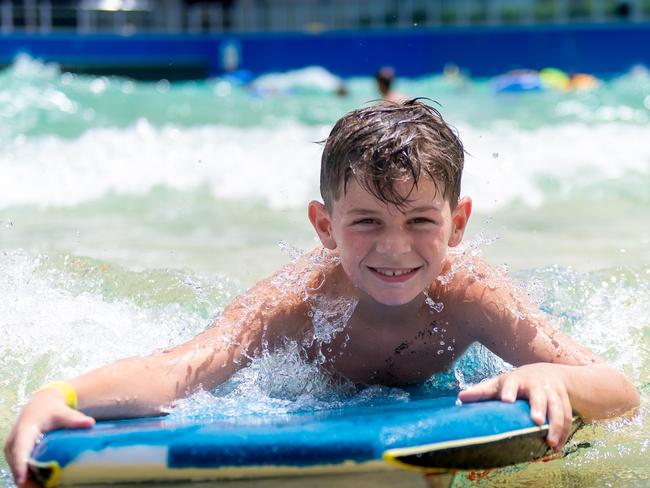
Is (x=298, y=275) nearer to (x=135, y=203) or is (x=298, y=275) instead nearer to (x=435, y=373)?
(x=435, y=373)

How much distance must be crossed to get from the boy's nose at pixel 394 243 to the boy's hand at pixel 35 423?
77cm

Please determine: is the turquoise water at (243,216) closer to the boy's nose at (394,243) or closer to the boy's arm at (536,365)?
the boy's arm at (536,365)

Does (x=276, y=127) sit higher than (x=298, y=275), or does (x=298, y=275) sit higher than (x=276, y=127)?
(x=298, y=275)

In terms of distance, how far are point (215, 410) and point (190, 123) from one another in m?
10.5

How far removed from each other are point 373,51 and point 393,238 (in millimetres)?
19330

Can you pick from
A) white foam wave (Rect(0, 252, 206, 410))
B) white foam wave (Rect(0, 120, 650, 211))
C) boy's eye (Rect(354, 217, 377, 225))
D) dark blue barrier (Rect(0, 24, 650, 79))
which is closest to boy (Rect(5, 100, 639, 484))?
boy's eye (Rect(354, 217, 377, 225))

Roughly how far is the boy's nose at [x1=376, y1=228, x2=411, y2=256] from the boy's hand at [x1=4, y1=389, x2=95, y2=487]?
768 mm

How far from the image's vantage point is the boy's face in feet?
7.35

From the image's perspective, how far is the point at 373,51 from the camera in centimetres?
2108

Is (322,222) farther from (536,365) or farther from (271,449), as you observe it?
(271,449)

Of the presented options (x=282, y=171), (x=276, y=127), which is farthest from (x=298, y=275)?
(x=276, y=127)

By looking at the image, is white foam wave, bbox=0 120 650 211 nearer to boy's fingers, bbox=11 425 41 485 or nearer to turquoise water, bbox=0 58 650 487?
turquoise water, bbox=0 58 650 487

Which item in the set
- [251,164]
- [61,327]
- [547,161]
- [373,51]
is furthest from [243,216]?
[373,51]

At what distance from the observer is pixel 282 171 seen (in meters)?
9.16
